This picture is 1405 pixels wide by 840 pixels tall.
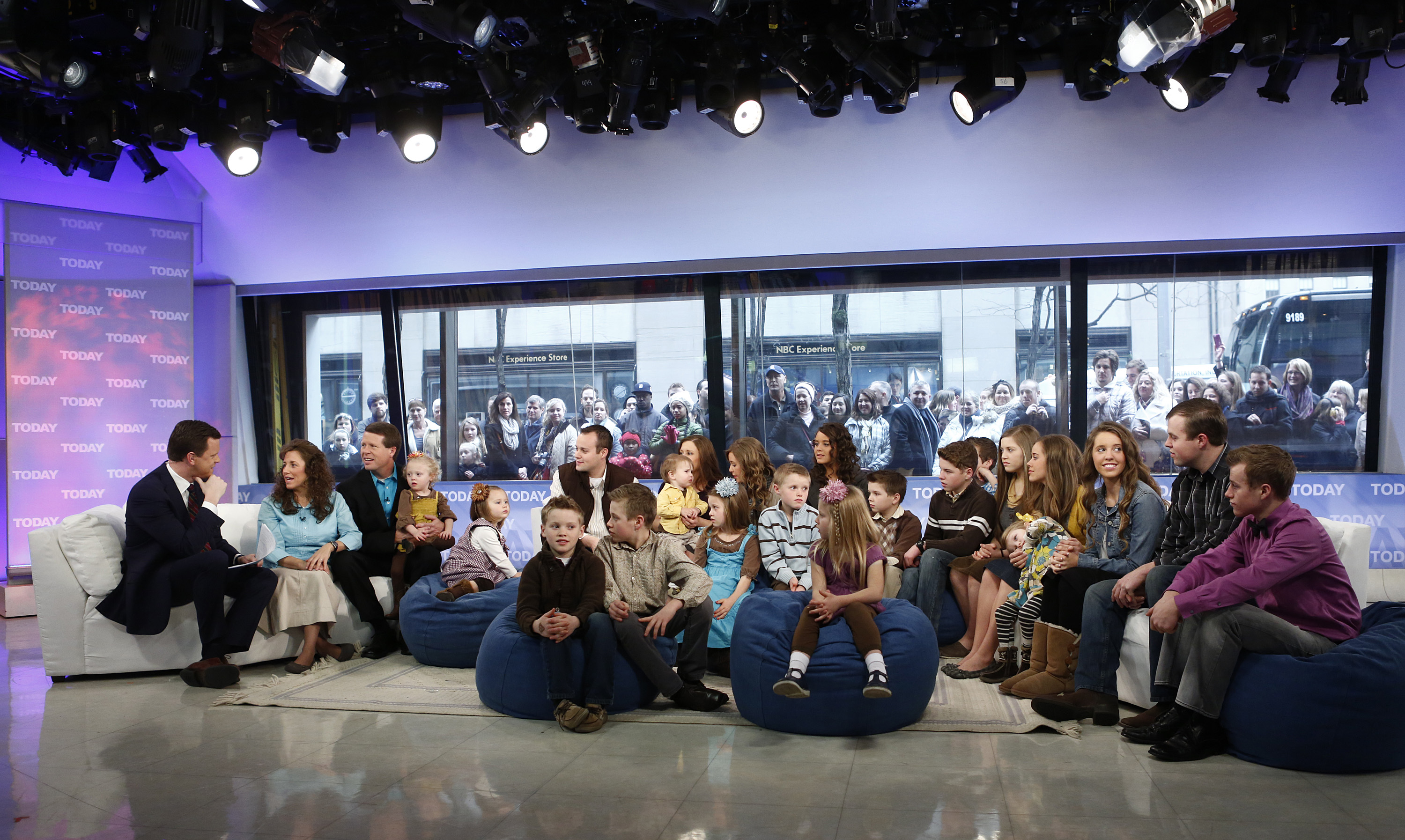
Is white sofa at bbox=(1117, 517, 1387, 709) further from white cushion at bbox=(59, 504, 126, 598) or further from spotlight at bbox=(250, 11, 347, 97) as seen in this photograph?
spotlight at bbox=(250, 11, 347, 97)

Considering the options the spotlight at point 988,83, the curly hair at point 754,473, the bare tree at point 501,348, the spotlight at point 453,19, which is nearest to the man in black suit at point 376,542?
the curly hair at point 754,473

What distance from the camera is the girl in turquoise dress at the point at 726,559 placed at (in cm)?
480

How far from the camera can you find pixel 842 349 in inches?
317

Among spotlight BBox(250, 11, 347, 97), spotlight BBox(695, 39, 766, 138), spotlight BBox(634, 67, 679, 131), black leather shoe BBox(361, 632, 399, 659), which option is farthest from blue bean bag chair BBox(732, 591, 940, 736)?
spotlight BBox(250, 11, 347, 97)

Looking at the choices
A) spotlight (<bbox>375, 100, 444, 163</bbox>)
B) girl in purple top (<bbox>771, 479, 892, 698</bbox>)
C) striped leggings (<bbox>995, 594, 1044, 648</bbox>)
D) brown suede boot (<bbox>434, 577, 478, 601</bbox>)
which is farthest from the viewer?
spotlight (<bbox>375, 100, 444, 163</bbox>)

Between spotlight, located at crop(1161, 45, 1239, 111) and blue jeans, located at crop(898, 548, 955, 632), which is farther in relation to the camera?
spotlight, located at crop(1161, 45, 1239, 111)

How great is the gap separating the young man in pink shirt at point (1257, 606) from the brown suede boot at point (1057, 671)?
0.65m

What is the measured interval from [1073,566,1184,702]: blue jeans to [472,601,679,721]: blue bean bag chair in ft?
5.81

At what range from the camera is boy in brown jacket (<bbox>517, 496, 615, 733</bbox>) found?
3957 mm

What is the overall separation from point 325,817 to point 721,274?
5.73 metres

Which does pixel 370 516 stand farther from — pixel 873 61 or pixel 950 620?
pixel 873 61

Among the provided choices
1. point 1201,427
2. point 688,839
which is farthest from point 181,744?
point 1201,427

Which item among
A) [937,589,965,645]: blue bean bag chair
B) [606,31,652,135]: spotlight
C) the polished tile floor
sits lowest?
the polished tile floor

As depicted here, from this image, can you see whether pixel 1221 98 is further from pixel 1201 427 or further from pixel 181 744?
pixel 181 744
